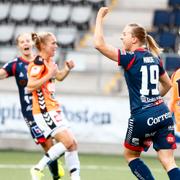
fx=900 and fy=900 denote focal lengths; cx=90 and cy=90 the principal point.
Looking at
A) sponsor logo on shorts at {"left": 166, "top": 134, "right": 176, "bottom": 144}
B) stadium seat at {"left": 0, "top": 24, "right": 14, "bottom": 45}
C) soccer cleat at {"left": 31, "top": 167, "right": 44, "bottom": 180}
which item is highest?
sponsor logo on shorts at {"left": 166, "top": 134, "right": 176, "bottom": 144}

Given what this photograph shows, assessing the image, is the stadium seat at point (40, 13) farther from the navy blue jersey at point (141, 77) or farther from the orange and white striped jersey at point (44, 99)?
the navy blue jersey at point (141, 77)

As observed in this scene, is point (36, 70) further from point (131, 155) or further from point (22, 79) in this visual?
point (131, 155)

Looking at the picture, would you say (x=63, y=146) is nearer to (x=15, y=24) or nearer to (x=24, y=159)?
(x=24, y=159)

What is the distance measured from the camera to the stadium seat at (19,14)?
→ 2098 cm

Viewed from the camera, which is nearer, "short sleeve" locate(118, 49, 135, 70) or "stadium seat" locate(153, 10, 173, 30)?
"short sleeve" locate(118, 49, 135, 70)

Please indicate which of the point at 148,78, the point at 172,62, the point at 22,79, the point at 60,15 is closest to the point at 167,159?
the point at 148,78

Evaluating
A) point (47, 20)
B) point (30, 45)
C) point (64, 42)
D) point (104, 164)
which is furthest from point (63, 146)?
point (47, 20)

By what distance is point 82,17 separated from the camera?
20.6 metres

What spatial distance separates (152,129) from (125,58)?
73 centimetres

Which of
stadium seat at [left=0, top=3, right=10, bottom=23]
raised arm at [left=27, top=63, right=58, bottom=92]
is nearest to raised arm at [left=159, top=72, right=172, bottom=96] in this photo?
raised arm at [left=27, top=63, right=58, bottom=92]

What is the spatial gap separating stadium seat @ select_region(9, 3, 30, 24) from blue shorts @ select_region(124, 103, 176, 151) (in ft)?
41.9

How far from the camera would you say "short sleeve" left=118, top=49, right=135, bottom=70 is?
8.19 metres

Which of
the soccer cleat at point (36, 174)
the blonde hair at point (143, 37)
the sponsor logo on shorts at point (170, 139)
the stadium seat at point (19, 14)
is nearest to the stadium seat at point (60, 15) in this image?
the stadium seat at point (19, 14)

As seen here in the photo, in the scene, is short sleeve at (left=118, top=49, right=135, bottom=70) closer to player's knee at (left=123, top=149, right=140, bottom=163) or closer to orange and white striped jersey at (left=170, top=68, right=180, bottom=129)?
player's knee at (left=123, top=149, right=140, bottom=163)
